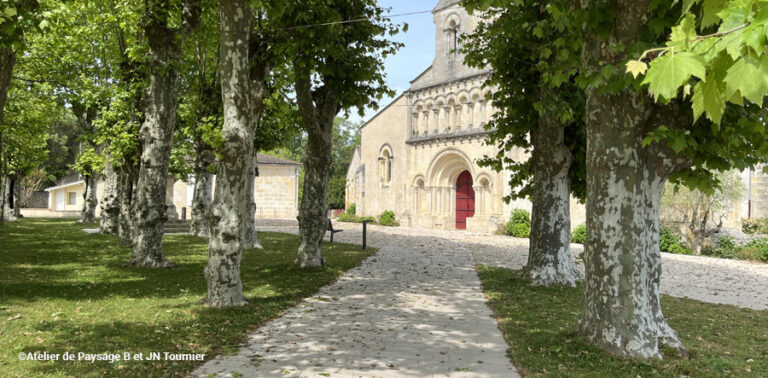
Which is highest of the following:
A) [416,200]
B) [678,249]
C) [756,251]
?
[416,200]

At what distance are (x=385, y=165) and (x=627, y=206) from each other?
101ft

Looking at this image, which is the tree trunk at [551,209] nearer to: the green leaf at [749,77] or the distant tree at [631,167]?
the distant tree at [631,167]

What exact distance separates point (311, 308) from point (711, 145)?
18.8 feet

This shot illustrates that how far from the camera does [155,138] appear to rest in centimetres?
1010

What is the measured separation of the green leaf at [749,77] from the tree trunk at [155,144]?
1045 centimetres

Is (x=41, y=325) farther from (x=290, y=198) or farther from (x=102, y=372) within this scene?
(x=290, y=198)

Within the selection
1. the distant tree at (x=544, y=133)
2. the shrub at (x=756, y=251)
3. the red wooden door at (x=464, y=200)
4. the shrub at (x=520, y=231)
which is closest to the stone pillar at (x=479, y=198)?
the red wooden door at (x=464, y=200)

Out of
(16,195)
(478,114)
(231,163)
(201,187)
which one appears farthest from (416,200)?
(16,195)

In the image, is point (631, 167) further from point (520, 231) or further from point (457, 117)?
point (457, 117)

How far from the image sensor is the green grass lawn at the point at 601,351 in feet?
15.0

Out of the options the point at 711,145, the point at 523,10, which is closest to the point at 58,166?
the point at 523,10

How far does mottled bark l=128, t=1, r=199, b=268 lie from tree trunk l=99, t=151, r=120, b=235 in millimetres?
9204

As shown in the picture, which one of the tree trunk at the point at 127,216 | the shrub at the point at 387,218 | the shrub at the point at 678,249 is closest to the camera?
the tree trunk at the point at 127,216

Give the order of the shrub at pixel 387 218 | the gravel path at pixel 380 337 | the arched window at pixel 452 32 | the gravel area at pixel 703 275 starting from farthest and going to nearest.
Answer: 1. the shrub at pixel 387 218
2. the arched window at pixel 452 32
3. the gravel area at pixel 703 275
4. the gravel path at pixel 380 337
